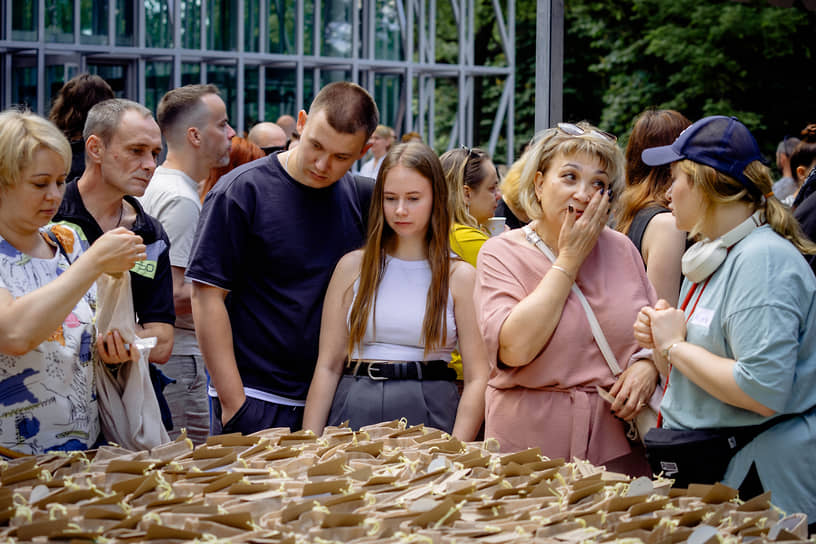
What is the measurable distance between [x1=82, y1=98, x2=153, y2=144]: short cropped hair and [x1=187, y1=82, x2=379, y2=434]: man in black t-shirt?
0.56 metres

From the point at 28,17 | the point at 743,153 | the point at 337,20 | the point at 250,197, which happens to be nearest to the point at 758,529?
the point at 743,153

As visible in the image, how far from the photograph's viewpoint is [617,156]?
3.08 meters

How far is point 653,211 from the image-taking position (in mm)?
3754

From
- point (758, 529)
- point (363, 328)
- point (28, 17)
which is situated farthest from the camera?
point (28, 17)

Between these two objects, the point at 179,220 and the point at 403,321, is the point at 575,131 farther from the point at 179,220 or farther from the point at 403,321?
the point at 179,220

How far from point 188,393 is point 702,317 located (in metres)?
2.65

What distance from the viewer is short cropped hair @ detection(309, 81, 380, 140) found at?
3209 millimetres

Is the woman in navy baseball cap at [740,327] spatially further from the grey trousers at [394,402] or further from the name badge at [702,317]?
the grey trousers at [394,402]

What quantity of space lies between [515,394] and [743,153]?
38.5 inches

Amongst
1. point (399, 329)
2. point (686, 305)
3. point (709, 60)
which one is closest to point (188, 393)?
point (399, 329)

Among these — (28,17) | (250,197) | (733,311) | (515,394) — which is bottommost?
(515,394)

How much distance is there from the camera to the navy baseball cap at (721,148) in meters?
2.57

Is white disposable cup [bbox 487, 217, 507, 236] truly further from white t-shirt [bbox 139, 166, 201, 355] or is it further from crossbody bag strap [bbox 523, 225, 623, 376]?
crossbody bag strap [bbox 523, 225, 623, 376]

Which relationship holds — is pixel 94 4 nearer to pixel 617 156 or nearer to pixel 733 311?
pixel 617 156
